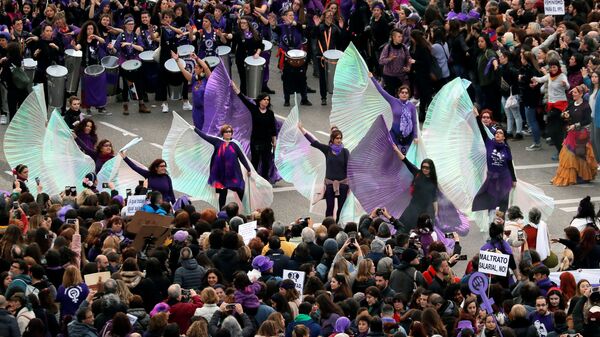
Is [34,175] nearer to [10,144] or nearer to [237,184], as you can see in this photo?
[10,144]

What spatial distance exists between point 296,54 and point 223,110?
167 inches

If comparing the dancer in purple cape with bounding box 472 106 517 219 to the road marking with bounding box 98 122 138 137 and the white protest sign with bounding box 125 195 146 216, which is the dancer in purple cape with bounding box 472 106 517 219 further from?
the road marking with bounding box 98 122 138 137

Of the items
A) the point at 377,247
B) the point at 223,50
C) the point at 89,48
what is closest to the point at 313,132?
the point at 223,50

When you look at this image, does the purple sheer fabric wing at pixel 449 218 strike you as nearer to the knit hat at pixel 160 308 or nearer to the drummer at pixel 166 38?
the knit hat at pixel 160 308

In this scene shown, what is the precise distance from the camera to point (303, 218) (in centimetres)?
2261

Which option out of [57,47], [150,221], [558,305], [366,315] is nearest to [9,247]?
[150,221]

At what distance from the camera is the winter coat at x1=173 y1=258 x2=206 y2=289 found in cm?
1858

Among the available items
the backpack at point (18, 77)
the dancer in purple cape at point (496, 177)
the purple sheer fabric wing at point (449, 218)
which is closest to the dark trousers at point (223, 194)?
the purple sheer fabric wing at point (449, 218)

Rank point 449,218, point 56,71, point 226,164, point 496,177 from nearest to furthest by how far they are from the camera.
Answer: point 449,218 → point 496,177 → point 226,164 → point 56,71

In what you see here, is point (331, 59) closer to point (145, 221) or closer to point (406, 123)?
point (406, 123)

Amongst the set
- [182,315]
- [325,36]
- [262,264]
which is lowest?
[325,36]

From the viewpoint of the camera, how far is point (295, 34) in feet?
99.1

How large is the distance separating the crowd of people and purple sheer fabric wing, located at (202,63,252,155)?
0.18 metres

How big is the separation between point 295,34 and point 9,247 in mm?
11708
